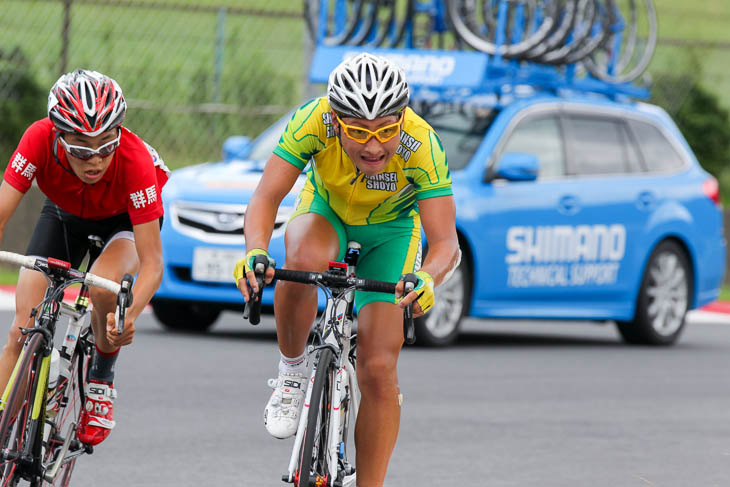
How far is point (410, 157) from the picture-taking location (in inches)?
234

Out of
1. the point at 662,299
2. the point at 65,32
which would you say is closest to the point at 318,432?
the point at 662,299

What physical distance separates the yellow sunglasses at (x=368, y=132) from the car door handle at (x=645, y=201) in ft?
24.7

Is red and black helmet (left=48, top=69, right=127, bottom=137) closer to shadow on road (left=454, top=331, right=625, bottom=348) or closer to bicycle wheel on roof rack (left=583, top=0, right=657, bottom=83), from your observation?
shadow on road (left=454, top=331, right=625, bottom=348)

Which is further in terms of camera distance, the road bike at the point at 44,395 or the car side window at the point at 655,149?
the car side window at the point at 655,149

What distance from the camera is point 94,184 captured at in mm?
6070

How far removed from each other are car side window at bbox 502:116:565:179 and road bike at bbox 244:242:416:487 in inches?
251

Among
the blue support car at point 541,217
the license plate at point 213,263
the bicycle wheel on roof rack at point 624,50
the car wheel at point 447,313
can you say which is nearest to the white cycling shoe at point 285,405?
the blue support car at point 541,217

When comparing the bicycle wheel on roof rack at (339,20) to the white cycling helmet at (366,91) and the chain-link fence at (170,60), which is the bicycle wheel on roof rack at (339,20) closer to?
the chain-link fence at (170,60)

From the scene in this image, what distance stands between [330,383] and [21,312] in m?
1.28

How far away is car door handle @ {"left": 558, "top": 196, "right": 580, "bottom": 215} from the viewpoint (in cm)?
1224

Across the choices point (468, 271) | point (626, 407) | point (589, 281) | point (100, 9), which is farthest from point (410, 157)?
point (100, 9)

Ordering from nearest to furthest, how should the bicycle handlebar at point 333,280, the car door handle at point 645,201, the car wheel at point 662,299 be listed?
the bicycle handlebar at point 333,280 < the car door handle at point 645,201 < the car wheel at point 662,299

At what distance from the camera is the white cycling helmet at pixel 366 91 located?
559 cm

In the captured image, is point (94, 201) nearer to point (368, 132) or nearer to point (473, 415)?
point (368, 132)
